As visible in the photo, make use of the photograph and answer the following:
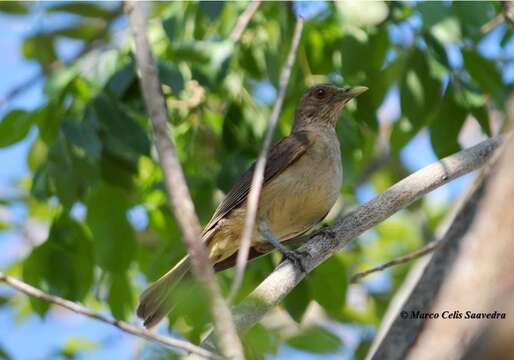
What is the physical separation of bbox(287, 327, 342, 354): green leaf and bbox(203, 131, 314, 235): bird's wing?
95 centimetres

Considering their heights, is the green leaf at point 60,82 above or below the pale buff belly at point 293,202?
above

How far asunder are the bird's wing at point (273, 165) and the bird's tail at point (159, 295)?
15.7 inches

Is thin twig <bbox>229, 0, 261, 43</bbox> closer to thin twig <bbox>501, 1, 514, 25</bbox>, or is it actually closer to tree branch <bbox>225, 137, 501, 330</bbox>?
tree branch <bbox>225, 137, 501, 330</bbox>

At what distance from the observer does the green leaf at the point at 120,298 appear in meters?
5.84

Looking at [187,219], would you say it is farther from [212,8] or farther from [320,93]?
[320,93]

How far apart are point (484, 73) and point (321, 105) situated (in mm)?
1374

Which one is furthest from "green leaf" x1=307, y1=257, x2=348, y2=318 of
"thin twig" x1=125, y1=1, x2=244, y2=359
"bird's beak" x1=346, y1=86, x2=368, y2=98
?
"thin twig" x1=125, y1=1, x2=244, y2=359

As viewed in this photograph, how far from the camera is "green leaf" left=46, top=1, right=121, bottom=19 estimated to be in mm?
7035

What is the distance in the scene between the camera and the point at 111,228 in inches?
225

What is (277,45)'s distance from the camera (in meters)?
5.90

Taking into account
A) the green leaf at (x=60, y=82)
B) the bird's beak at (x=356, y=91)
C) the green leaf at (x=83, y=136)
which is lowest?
the bird's beak at (x=356, y=91)

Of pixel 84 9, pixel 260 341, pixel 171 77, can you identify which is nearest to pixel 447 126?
pixel 171 77

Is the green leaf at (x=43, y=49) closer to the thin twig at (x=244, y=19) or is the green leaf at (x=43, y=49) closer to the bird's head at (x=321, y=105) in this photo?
the bird's head at (x=321, y=105)

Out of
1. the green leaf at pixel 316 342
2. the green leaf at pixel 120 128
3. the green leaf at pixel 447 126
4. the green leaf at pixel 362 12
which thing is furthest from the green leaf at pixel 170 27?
the green leaf at pixel 316 342
